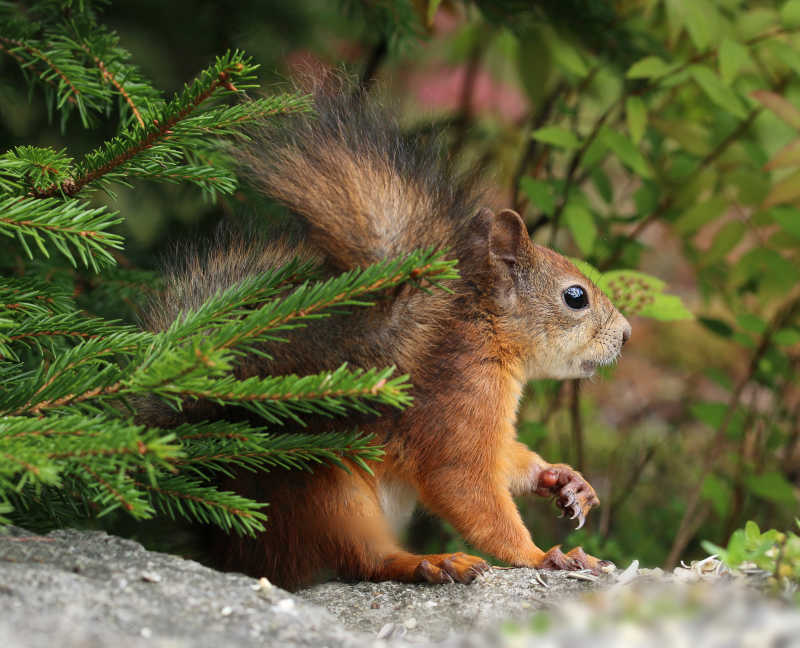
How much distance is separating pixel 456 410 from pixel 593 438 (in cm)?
334

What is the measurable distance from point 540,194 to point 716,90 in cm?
58

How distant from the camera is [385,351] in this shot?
6.56ft

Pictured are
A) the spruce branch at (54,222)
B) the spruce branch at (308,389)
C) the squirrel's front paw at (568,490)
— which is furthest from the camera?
the squirrel's front paw at (568,490)

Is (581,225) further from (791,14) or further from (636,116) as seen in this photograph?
(791,14)

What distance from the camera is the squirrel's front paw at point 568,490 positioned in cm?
235

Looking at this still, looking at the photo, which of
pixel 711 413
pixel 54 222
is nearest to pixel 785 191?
pixel 711 413

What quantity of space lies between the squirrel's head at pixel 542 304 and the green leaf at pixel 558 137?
41 centimetres

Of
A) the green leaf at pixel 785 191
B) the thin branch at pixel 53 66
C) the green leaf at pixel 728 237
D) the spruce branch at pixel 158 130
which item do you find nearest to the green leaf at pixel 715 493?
the green leaf at pixel 728 237

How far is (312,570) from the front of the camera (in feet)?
6.79

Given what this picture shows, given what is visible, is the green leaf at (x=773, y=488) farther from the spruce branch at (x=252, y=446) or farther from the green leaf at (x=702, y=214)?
the spruce branch at (x=252, y=446)

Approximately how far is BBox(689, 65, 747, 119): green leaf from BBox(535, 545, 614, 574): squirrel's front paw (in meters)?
1.32


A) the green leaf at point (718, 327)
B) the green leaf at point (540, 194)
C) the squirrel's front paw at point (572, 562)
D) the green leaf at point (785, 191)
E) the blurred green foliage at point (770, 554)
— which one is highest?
the green leaf at point (785, 191)

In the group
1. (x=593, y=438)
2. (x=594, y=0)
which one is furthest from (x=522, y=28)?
(x=593, y=438)

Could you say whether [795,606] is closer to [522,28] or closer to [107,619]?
[107,619]
